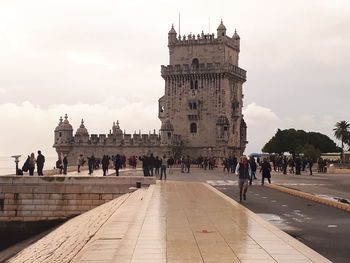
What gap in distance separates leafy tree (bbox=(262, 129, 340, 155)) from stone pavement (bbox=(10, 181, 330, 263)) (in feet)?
299

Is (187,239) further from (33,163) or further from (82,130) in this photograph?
(82,130)

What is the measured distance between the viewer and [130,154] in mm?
73688

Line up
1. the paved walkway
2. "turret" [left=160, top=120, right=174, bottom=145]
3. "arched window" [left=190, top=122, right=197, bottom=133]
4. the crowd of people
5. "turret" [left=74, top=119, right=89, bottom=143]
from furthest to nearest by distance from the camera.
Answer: "turret" [left=74, top=119, right=89, bottom=143], "arched window" [left=190, top=122, right=197, bottom=133], "turret" [left=160, top=120, right=174, bottom=145], the crowd of people, the paved walkway

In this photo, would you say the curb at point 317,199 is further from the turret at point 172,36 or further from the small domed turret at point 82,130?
the small domed turret at point 82,130

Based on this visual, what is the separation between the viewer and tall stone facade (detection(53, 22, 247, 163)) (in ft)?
235

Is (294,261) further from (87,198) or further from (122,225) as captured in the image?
(87,198)

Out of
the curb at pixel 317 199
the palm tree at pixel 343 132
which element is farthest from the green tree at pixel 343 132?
the curb at pixel 317 199

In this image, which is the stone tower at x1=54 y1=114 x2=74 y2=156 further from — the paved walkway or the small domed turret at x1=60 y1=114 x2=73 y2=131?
the paved walkway

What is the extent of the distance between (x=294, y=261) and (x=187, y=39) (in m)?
66.3

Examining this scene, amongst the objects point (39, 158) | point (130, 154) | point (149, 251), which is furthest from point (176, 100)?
point (149, 251)

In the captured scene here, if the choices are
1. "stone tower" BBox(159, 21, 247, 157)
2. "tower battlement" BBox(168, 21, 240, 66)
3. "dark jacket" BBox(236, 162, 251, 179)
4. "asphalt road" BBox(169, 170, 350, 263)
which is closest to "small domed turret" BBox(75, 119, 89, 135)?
"stone tower" BBox(159, 21, 247, 157)

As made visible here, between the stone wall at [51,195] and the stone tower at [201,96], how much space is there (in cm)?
4229

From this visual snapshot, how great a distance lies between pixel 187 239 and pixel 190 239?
0.20ft

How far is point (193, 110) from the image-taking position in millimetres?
72375
